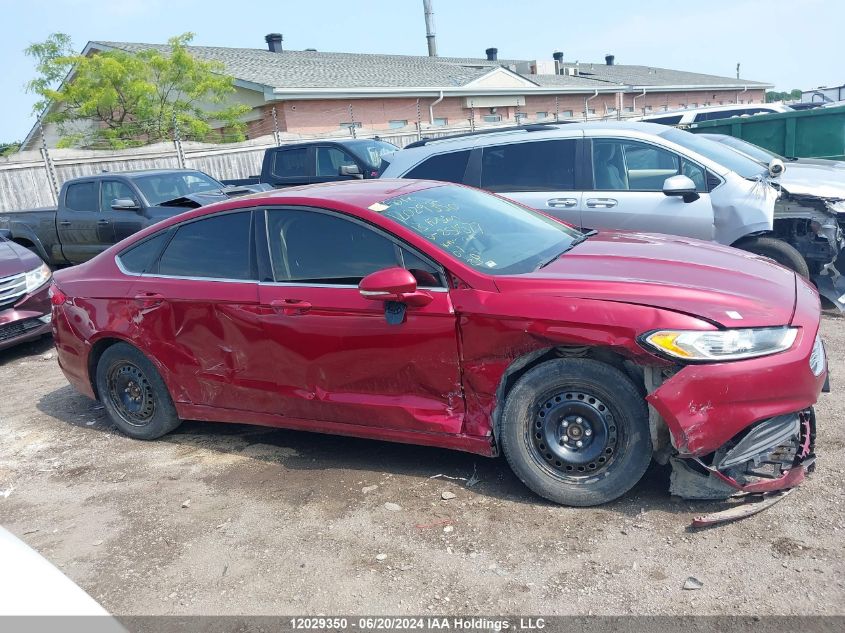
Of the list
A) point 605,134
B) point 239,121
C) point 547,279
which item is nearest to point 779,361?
point 547,279

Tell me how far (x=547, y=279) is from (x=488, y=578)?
57.9 inches

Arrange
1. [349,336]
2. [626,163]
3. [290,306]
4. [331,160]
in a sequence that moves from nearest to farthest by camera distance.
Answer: [349,336] → [290,306] → [626,163] → [331,160]

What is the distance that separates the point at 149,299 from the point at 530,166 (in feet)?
13.0

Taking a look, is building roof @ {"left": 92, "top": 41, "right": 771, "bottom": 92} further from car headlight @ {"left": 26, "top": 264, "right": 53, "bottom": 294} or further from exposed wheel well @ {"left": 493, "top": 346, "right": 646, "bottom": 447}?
exposed wheel well @ {"left": 493, "top": 346, "right": 646, "bottom": 447}

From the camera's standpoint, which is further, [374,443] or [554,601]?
[374,443]

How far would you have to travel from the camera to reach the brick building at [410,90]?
25.6 metres

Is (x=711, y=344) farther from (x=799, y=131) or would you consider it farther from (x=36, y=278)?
(x=799, y=131)

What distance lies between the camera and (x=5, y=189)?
15328mm

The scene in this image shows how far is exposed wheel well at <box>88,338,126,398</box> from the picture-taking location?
202 inches

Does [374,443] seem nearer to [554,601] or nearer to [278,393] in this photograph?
[278,393]

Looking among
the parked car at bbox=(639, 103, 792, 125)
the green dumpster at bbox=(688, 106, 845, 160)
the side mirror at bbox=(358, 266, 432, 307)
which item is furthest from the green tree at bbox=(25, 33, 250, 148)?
the side mirror at bbox=(358, 266, 432, 307)

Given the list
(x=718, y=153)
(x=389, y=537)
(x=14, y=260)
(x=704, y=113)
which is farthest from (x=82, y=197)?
(x=704, y=113)

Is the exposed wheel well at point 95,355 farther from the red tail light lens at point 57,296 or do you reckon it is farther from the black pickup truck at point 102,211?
the black pickup truck at point 102,211

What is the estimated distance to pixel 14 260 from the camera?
7918 mm
